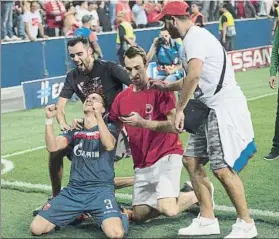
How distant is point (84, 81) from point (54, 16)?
1198 cm

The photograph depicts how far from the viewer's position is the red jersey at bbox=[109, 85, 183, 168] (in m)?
6.65

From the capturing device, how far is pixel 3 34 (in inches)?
701

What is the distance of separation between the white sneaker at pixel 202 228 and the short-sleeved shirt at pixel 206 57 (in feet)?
3.38

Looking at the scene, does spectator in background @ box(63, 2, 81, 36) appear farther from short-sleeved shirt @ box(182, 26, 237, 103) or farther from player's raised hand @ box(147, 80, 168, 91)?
short-sleeved shirt @ box(182, 26, 237, 103)

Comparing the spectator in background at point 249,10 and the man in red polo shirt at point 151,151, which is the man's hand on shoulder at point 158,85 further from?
the spectator in background at point 249,10

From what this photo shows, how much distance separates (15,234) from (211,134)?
1931mm

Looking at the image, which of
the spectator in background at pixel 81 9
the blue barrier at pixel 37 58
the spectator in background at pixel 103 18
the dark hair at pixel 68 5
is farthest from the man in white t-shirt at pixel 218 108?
the spectator in background at pixel 103 18

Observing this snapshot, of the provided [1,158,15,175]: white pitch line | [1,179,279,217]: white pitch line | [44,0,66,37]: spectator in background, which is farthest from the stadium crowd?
[1,179,279,217]: white pitch line

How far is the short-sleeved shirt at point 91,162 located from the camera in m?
6.43

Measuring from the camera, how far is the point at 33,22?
58.6 ft

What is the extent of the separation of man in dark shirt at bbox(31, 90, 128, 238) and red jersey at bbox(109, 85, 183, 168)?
227 millimetres

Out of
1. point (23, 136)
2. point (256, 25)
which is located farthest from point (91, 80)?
point (256, 25)

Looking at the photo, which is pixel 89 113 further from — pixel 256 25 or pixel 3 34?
pixel 256 25

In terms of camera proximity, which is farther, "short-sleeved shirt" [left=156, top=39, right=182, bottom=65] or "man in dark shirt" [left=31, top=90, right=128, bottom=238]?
"short-sleeved shirt" [left=156, top=39, right=182, bottom=65]
